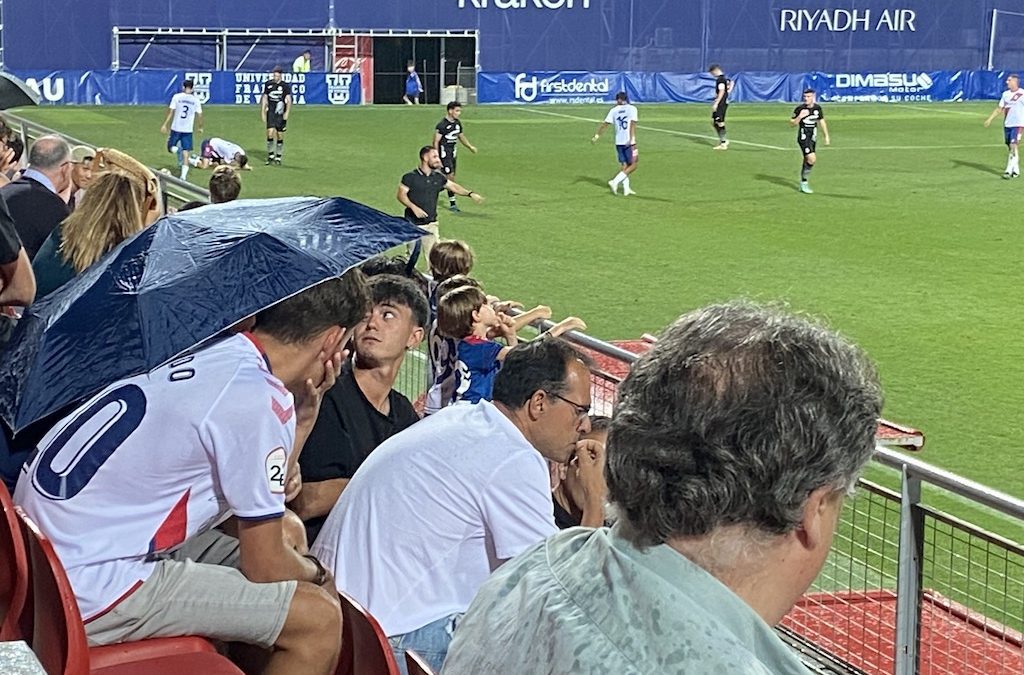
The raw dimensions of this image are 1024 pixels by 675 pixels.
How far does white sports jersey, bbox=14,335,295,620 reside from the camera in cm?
346

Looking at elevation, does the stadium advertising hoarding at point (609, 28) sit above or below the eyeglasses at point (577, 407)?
above

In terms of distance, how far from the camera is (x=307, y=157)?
28891 mm

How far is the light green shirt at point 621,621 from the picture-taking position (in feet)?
5.82

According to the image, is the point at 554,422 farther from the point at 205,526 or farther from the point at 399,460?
the point at 205,526

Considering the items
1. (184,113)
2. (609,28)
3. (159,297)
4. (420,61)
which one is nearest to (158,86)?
(420,61)

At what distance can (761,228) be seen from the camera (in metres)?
20.3

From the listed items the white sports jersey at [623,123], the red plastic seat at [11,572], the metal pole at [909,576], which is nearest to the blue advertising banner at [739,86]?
the white sports jersey at [623,123]

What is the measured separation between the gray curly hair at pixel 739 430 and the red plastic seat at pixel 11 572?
2.13 m

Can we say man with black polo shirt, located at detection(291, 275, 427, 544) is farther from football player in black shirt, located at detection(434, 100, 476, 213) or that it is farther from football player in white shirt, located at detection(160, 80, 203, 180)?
football player in white shirt, located at detection(160, 80, 203, 180)

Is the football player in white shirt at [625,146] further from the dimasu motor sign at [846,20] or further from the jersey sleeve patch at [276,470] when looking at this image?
the dimasu motor sign at [846,20]

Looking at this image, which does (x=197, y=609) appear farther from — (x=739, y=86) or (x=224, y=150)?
(x=739, y=86)

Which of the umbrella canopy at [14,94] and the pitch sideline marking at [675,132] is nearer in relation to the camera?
the umbrella canopy at [14,94]

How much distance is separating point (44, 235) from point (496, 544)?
17.0ft

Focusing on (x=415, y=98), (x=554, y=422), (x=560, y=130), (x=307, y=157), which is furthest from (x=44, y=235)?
(x=415, y=98)
